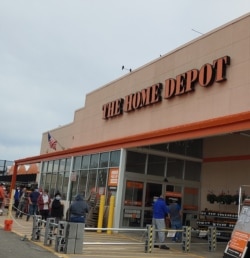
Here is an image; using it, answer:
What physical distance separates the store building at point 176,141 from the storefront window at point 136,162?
45mm

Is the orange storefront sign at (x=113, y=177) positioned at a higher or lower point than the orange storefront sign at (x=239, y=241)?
higher

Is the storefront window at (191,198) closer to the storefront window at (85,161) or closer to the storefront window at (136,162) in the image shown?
the storefront window at (136,162)

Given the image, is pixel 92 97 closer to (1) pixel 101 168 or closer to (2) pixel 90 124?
(2) pixel 90 124

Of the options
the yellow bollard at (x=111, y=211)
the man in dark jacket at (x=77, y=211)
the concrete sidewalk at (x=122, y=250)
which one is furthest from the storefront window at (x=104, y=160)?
the man in dark jacket at (x=77, y=211)

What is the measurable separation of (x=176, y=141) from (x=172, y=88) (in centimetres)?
497

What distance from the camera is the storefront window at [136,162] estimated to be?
19719mm

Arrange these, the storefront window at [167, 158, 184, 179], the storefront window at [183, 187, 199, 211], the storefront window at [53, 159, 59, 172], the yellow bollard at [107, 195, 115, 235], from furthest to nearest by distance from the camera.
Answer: the storefront window at [53, 159, 59, 172] → the storefront window at [183, 187, 199, 211] → the storefront window at [167, 158, 184, 179] → the yellow bollard at [107, 195, 115, 235]

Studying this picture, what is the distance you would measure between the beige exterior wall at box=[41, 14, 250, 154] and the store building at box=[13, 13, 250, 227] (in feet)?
0.14

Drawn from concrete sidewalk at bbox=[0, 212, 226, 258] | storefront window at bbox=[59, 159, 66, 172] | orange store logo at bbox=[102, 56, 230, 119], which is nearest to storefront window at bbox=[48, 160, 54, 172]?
storefront window at bbox=[59, 159, 66, 172]

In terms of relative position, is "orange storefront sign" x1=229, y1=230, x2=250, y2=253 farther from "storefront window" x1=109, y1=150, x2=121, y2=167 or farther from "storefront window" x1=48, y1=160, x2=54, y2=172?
"storefront window" x1=48, y1=160, x2=54, y2=172

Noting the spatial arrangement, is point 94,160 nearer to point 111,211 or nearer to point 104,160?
point 104,160

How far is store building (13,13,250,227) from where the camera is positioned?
1759 cm

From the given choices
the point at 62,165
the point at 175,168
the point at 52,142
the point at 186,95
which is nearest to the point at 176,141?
the point at 186,95

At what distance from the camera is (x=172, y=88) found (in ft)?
67.3
